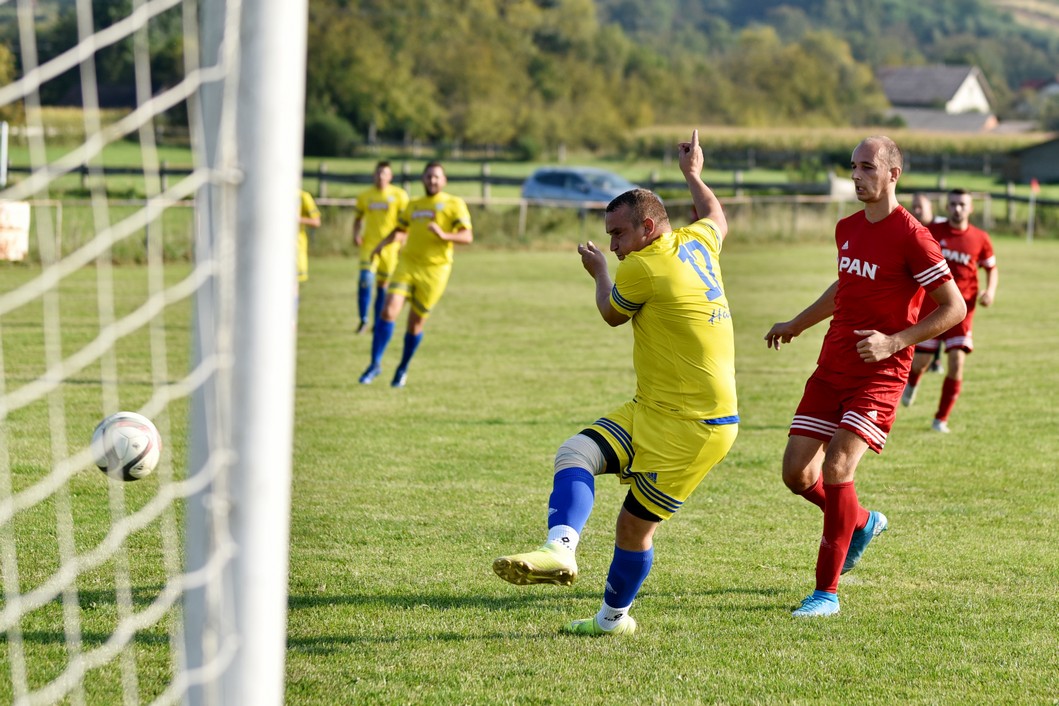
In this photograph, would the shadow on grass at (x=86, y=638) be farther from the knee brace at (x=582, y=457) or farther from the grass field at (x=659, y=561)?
the knee brace at (x=582, y=457)

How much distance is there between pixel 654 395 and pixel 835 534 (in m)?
1.15

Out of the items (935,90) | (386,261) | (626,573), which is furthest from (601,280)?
(935,90)

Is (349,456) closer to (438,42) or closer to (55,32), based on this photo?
(55,32)

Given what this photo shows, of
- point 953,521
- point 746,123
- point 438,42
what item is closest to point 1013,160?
point 746,123

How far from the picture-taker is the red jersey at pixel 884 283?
540 cm

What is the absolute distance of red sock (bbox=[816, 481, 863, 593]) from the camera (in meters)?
5.37

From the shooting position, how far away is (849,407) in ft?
17.9

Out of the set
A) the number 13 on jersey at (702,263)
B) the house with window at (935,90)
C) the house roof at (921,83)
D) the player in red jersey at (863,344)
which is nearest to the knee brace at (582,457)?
the number 13 on jersey at (702,263)

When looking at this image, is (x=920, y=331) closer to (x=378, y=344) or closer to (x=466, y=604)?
(x=466, y=604)

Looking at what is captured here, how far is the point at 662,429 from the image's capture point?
4.88 metres

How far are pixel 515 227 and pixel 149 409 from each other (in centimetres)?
2644

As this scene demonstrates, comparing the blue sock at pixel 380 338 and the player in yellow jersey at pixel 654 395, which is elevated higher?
the player in yellow jersey at pixel 654 395

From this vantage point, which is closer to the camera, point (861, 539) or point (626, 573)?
point (626, 573)

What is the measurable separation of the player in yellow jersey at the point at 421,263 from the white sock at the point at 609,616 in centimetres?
677
